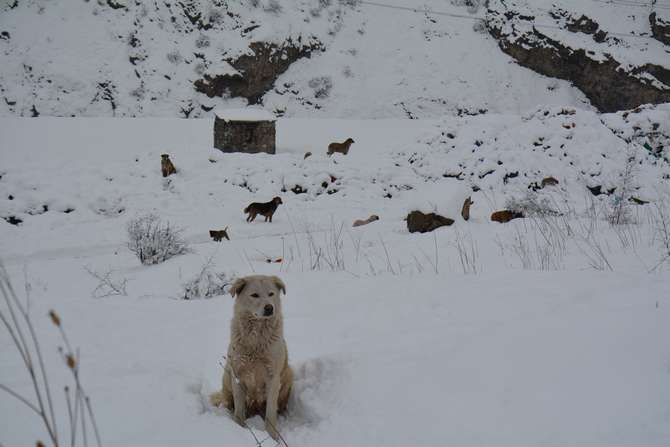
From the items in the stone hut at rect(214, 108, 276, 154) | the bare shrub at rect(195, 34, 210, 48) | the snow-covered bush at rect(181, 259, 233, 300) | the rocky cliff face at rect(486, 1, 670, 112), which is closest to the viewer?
the snow-covered bush at rect(181, 259, 233, 300)

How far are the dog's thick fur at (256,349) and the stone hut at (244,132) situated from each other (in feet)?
49.5

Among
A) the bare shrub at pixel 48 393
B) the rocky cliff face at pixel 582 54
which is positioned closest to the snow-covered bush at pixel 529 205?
the bare shrub at pixel 48 393

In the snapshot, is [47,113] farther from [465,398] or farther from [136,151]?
[465,398]

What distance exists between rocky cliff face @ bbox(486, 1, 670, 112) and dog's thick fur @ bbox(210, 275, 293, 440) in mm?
29622

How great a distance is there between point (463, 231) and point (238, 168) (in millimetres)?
9041

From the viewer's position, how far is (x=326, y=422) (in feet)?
8.79

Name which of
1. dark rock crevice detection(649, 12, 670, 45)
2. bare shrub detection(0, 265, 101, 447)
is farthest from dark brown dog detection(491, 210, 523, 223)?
dark rock crevice detection(649, 12, 670, 45)

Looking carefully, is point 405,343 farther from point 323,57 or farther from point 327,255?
point 323,57

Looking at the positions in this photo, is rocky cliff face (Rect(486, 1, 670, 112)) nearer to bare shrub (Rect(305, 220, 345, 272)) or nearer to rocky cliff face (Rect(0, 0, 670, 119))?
rocky cliff face (Rect(0, 0, 670, 119))

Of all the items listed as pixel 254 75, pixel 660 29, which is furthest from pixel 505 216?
pixel 660 29

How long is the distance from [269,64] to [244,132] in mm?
11415

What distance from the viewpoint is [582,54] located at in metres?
28.1

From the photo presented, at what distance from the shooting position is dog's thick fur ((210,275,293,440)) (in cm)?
282

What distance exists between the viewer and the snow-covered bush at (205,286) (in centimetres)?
548
